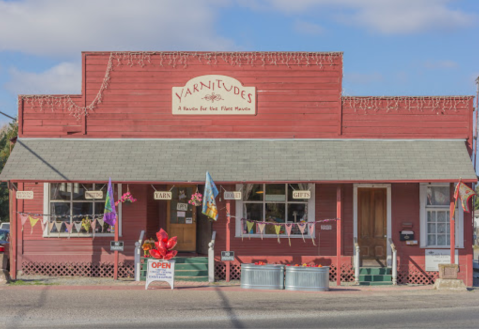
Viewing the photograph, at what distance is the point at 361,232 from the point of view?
1936cm

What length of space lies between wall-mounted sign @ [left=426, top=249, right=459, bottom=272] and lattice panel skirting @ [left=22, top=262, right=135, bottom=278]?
846 cm

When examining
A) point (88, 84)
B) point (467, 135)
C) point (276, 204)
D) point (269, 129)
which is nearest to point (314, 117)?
point (269, 129)

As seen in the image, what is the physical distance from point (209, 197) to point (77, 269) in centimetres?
469

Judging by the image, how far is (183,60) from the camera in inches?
781

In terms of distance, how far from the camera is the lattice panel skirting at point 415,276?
1897 cm

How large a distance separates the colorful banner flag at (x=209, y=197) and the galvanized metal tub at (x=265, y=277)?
1.75 metres

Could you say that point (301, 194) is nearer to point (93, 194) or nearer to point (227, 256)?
point (227, 256)

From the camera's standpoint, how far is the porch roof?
1805 centimetres

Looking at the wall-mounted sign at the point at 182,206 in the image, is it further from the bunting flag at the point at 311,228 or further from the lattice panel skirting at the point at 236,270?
the bunting flag at the point at 311,228

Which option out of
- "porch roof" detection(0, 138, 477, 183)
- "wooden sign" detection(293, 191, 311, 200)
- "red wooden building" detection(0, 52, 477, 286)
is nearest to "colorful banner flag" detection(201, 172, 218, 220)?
"porch roof" detection(0, 138, 477, 183)

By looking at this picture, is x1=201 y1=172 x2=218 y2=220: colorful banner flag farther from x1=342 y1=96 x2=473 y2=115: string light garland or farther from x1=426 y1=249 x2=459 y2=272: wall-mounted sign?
x1=426 y1=249 x2=459 y2=272: wall-mounted sign

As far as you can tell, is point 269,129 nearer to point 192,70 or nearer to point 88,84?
point 192,70

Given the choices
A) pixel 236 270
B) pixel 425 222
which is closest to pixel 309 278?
pixel 236 270

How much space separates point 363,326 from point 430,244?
7891 millimetres
